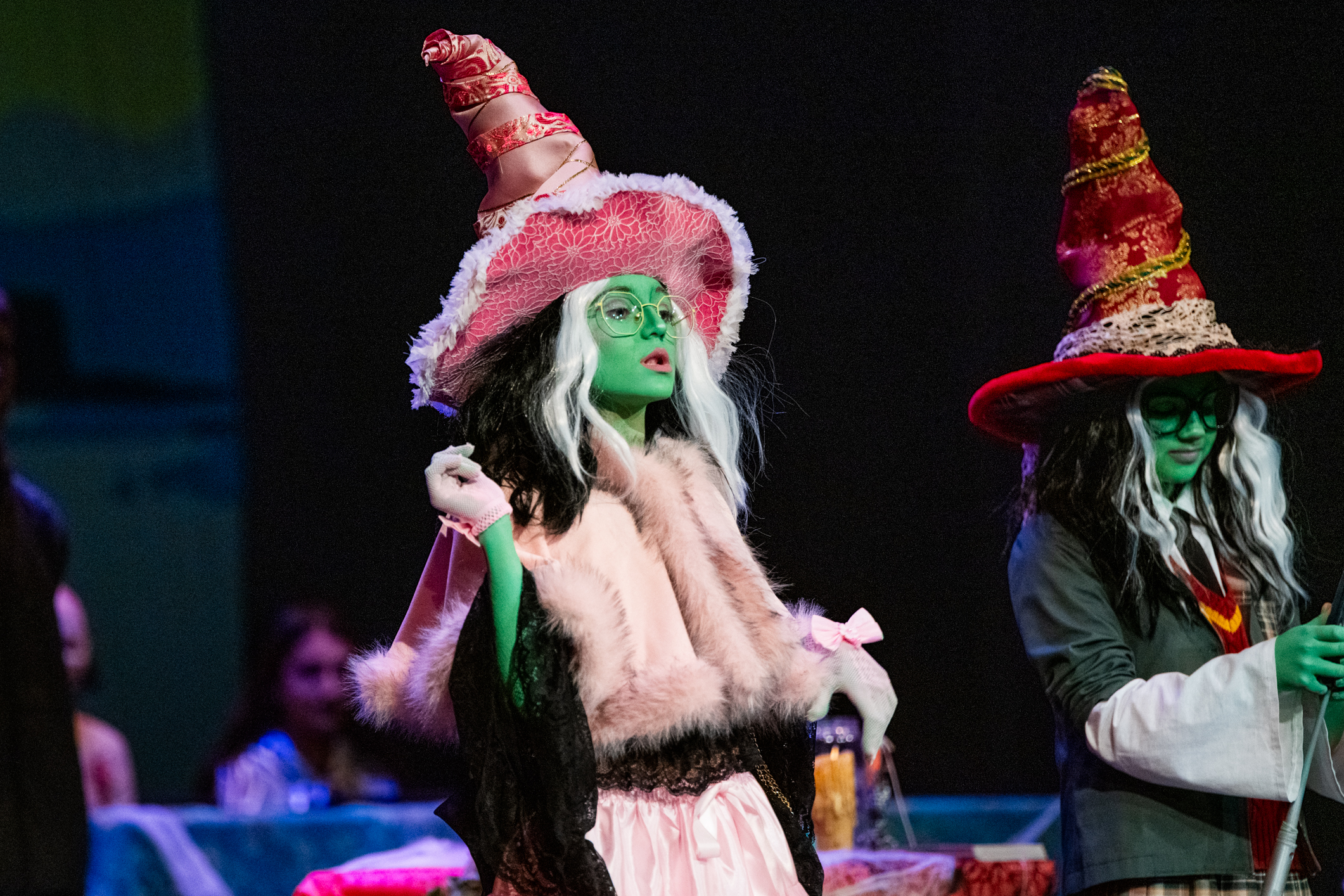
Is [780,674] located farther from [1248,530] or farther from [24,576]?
[24,576]

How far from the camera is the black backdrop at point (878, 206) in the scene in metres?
3.58

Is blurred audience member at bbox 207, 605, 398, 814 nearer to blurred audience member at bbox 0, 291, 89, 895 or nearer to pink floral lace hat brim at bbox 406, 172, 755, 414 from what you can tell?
blurred audience member at bbox 0, 291, 89, 895

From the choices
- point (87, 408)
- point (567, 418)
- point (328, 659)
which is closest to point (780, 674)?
point (567, 418)

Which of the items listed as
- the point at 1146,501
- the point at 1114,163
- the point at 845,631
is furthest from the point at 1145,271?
the point at 845,631

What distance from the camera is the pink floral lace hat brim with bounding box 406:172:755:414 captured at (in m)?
2.21

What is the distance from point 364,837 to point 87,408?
5.34 ft

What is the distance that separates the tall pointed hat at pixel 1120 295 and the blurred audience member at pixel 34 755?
90.7 inches

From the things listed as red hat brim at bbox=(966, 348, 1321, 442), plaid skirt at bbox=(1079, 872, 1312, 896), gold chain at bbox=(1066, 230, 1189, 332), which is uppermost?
gold chain at bbox=(1066, 230, 1189, 332)

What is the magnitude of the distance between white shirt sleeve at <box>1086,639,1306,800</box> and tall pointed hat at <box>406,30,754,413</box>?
1.05m

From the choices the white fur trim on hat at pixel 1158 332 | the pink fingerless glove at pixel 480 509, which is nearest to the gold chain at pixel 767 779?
A: the pink fingerless glove at pixel 480 509

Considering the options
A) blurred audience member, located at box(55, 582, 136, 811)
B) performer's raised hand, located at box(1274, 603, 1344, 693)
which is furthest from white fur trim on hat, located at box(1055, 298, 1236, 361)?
blurred audience member, located at box(55, 582, 136, 811)

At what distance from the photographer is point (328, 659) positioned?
159 inches

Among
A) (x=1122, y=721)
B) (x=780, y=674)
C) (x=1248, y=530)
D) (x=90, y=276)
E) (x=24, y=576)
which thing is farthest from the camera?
(x=90, y=276)

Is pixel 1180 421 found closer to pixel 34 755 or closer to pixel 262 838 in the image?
pixel 262 838
